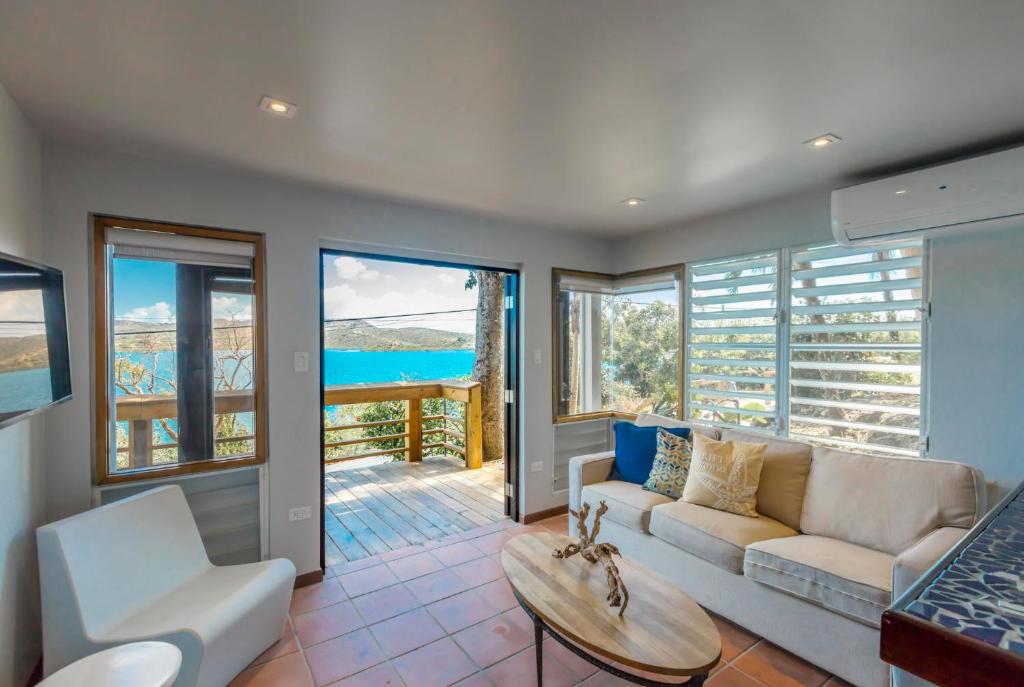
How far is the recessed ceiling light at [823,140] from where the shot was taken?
7.06ft

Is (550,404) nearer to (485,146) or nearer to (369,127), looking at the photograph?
(485,146)

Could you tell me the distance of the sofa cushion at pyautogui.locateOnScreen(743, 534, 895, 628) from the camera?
184 centimetres

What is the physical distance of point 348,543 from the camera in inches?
136

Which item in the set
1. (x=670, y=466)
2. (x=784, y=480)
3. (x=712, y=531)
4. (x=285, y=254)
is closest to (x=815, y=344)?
(x=784, y=480)

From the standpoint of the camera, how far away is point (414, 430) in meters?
5.82

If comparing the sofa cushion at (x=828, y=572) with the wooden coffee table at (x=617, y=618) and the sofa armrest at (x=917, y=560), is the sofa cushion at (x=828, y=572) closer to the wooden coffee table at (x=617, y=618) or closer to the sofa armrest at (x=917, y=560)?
the sofa armrest at (x=917, y=560)

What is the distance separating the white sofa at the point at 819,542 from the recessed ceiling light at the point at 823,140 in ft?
5.33

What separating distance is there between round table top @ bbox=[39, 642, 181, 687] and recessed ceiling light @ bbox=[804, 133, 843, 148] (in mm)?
3324

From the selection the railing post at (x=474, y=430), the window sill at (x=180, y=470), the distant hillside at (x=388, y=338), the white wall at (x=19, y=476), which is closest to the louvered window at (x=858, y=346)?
the railing post at (x=474, y=430)

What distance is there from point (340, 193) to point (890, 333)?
3.53m

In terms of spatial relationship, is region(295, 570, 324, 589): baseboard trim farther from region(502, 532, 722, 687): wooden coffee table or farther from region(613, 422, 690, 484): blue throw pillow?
region(613, 422, 690, 484): blue throw pillow

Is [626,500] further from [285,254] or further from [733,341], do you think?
[285,254]

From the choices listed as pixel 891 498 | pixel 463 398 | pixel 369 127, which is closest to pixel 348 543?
pixel 463 398

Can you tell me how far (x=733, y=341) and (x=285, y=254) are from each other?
10.5ft
